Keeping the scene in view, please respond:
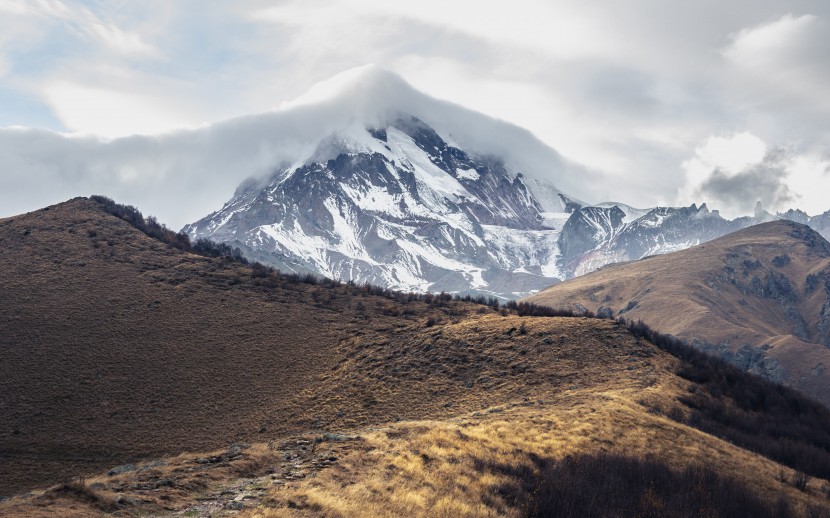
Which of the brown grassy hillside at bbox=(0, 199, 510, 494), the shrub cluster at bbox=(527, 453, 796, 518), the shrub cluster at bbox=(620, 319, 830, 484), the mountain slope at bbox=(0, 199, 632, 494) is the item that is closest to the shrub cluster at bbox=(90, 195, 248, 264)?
the brown grassy hillside at bbox=(0, 199, 510, 494)

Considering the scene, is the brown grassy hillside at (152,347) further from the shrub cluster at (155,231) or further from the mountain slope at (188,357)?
the shrub cluster at (155,231)

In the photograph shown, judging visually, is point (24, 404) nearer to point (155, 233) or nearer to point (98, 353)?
point (98, 353)

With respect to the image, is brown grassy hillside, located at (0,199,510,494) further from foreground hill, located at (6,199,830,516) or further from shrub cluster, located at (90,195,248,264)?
shrub cluster, located at (90,195,248,264)

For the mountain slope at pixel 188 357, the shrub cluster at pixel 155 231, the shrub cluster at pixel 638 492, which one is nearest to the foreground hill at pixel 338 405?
the shrub cluster at pixel 638 492

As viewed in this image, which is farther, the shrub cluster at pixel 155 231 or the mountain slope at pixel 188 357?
the shrub cluster at pixel 155 231

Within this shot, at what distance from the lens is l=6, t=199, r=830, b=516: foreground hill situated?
24484 mm

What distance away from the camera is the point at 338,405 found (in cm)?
5216

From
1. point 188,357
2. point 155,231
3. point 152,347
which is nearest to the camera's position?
point 188,357

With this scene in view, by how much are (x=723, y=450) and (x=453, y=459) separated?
2068 centimetres

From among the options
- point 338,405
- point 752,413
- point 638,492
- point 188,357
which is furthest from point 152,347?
point 752,413

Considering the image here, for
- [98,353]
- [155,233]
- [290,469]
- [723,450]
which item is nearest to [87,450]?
[98,353]

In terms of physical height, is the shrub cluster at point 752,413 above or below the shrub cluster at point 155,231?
below

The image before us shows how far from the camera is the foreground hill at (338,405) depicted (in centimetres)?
2448

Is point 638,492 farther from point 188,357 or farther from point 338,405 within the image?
point 188,357
